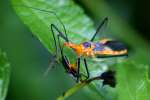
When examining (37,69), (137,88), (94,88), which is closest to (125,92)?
(137,88)

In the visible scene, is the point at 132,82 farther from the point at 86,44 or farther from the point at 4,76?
the point at 86,44

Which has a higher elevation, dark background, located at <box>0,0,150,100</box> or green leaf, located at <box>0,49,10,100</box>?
green leaf, located at <box>0,49,10,100</box>

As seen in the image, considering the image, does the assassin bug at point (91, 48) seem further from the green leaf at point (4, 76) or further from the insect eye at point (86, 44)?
the green leaf at point (4, 76)

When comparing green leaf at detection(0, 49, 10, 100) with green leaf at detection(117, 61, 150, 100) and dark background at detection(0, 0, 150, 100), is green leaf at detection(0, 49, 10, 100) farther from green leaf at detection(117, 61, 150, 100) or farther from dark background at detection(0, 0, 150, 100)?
dark background at detection(0, 0, 150, 100)

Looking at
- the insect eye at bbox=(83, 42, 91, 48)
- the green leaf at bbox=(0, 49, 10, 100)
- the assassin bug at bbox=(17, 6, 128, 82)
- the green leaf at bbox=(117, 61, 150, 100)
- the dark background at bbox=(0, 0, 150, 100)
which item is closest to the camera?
the green leaf at bbox=(117, 61, 150, 100)

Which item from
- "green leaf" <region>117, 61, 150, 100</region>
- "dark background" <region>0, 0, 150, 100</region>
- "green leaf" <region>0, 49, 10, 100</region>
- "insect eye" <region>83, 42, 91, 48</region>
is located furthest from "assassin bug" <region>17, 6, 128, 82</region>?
"dark background" <region>0, 0, 150, 100</region>

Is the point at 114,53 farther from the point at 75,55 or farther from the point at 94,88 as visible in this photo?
the point at 94,88

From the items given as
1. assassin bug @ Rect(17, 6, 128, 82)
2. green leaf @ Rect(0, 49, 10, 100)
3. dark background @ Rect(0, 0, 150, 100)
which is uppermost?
green leaf @ Rect(0, 49, 10, 100)

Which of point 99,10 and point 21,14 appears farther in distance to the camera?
point 99,10
